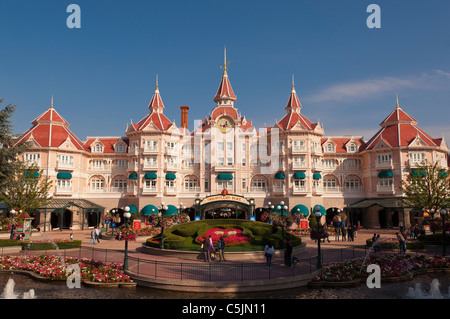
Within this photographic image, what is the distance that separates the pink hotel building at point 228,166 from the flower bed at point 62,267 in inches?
1005

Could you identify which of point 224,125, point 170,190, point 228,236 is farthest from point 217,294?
point 224,125

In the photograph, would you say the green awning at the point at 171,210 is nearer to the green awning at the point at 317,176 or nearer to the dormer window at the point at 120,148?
the dormer window at the point at 120,148

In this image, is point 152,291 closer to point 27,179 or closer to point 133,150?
point 27,179

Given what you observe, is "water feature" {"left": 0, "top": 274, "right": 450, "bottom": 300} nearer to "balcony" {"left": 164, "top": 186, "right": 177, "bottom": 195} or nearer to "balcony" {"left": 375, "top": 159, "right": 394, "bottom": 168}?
"balcony" {"left": 164, "top": 186, "right": 177, "bottom": 195}

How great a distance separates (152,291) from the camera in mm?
16375

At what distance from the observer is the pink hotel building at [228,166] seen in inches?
1884

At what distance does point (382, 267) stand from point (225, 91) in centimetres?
4280

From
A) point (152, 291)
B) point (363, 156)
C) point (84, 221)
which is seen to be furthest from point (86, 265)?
point (363, 156)

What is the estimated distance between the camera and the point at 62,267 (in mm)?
18844

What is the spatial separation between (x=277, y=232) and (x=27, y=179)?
29.7m

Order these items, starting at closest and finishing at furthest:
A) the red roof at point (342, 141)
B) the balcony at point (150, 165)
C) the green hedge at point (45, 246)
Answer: the green hedge at point (45, 246) < the balcony at point (150, 165) < the red roof at point (342, 141)

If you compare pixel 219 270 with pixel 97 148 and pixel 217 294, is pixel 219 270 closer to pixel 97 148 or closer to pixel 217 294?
pixel 217 294

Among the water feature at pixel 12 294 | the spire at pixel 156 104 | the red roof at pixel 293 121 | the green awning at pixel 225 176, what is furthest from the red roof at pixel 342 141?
the water feature at pixel 12 294
